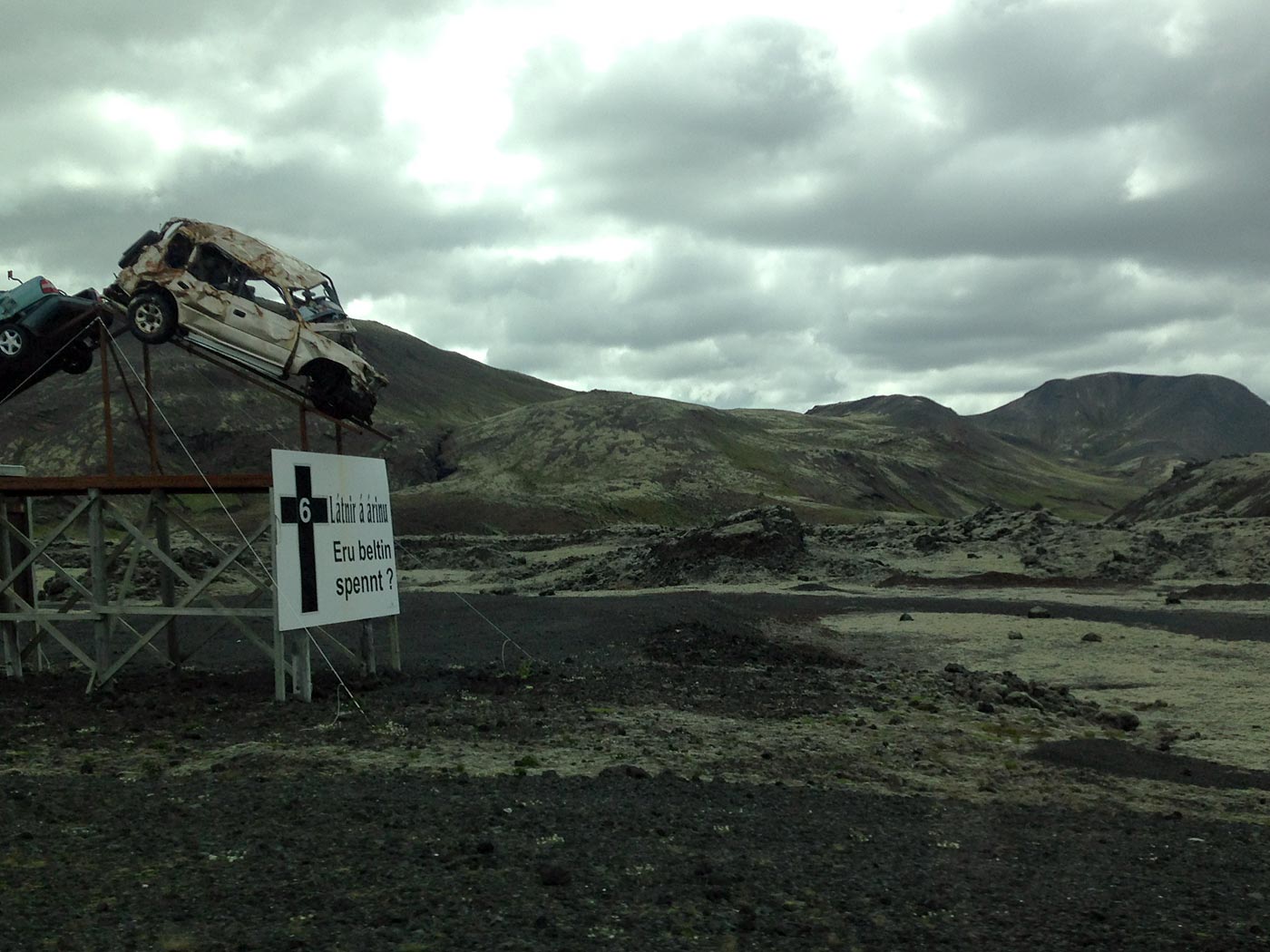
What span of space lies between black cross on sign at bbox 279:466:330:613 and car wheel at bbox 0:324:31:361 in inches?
→ 174

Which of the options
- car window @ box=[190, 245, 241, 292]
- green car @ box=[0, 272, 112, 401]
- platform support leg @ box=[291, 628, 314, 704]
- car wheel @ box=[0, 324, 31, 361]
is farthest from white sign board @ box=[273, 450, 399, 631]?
car wheel @ box=[0, 324, 31, 361]

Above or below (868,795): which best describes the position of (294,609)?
above

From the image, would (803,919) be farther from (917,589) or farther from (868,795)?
(917,589)

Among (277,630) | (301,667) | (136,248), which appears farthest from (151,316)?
(301,667)

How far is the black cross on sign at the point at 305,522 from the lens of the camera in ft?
49.7

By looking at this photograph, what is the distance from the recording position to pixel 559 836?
8.66 metres

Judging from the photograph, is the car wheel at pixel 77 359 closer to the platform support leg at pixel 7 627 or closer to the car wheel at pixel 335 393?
the platform support leg at pixel 7 627

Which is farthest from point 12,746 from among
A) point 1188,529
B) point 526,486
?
point 526,486

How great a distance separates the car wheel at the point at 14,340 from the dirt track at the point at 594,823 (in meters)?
4.57

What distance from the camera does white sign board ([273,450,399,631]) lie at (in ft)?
49.1

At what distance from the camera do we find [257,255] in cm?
1666

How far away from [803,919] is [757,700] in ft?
32.5

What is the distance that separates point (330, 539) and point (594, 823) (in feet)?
25.9

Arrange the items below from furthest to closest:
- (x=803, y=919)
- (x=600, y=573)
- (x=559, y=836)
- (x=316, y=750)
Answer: (x=600, y=573), (x=316, y=750), (x=559, y=836), (x=803, y=919)
